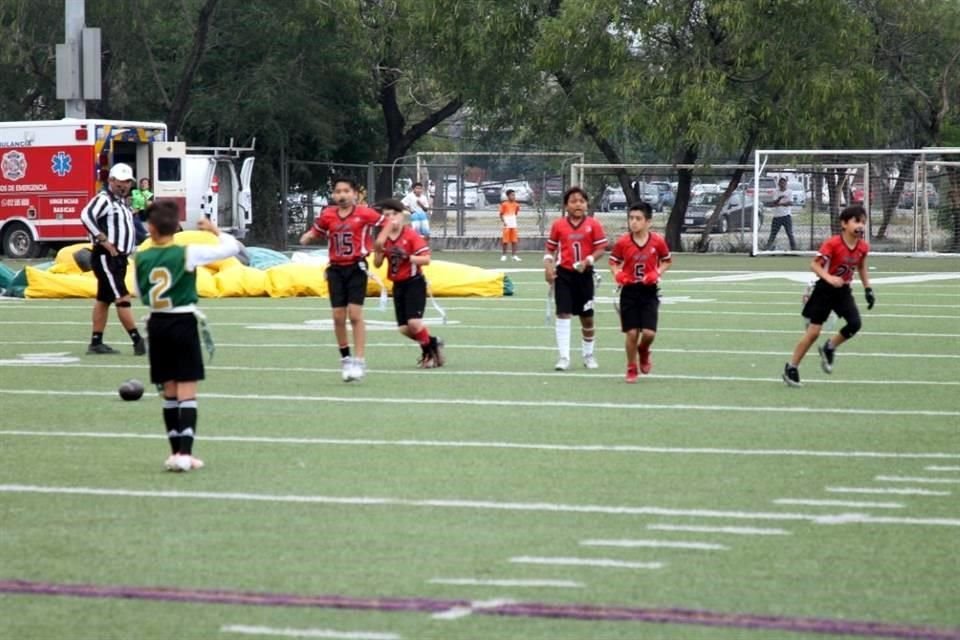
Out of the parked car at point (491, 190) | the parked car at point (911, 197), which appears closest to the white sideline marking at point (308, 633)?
the parked car at point (911, 197)

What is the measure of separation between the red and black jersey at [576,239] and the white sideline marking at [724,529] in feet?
23.3

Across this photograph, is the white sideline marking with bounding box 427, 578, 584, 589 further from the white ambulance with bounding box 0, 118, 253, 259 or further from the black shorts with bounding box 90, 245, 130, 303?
the white ambulance with bounding box 0, 118, 253, 259

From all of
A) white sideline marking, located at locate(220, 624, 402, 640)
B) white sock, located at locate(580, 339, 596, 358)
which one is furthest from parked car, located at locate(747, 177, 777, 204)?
white sideline marking, located at locate(220, 624, 402, 640)

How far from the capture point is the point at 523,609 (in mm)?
6801

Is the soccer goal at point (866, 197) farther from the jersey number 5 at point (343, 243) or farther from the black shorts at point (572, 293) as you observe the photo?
the jersey number 5 at point (343, 243)

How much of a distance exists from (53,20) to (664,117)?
15192 mm

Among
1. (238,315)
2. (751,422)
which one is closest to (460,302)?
(238,315)

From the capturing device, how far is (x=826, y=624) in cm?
652

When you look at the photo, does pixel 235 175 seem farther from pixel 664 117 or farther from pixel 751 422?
pixel 751 422

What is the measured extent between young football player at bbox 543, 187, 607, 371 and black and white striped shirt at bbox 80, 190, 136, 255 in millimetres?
4274

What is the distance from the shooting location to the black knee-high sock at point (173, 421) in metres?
10.2

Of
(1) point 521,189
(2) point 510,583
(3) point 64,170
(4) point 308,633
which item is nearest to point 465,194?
(1) point 521,189

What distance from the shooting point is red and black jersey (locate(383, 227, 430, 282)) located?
15.6 m

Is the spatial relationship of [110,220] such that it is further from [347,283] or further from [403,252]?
[347,283]
